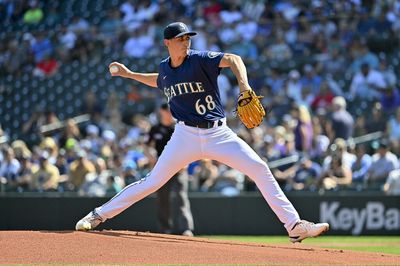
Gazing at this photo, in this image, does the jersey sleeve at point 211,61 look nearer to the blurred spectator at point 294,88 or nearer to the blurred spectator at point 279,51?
the blurred spectator at point 294,88

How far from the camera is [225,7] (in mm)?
A: 19234

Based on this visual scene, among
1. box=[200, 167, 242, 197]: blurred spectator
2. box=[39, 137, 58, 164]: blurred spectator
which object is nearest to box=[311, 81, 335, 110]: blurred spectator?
box=[200, 167, 242, 197]: blurred spectator

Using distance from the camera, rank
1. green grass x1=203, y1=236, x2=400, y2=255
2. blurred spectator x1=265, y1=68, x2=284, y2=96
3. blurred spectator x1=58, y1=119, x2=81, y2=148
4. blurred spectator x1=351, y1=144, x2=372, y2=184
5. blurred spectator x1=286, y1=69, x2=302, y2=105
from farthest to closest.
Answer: blurred spectator x1=58, y1=119, x2=81, y2=148 → blurred spectator x1=265, y1=68, x2=284, y2=96 → blurred spectator x1=286, y1=69, x2=302, y2=105 → blurred spectator x1=351, y1=144, x2=372, y2=184 → green grass x1=203, y1=236, x2=400, y2=255

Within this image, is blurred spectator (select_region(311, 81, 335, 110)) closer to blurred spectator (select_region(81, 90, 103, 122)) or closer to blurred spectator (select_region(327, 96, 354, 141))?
blurred spectator (select_region(327, 96, 354, 141))

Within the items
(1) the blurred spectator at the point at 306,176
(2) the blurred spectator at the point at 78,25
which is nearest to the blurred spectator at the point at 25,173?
(1) the blurred spectator at the point at 306,176

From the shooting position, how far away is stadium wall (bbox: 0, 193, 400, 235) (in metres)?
13.8

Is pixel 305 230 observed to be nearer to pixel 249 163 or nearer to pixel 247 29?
pixel 249 163

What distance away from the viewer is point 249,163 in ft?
25.0

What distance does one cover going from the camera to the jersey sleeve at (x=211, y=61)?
7590 mm

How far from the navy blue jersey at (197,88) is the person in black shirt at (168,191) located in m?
3.51

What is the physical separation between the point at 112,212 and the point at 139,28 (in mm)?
11648

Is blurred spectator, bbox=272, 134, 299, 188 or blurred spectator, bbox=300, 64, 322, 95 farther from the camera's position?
blurred spectator, bbox=300, 64, 322, 95

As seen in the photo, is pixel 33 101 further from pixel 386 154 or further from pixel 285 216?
pixel 285 216

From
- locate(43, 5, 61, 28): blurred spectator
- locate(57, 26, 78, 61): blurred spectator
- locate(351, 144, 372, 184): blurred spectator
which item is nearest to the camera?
locate(351, 144, 372, 184): blurred spectator
